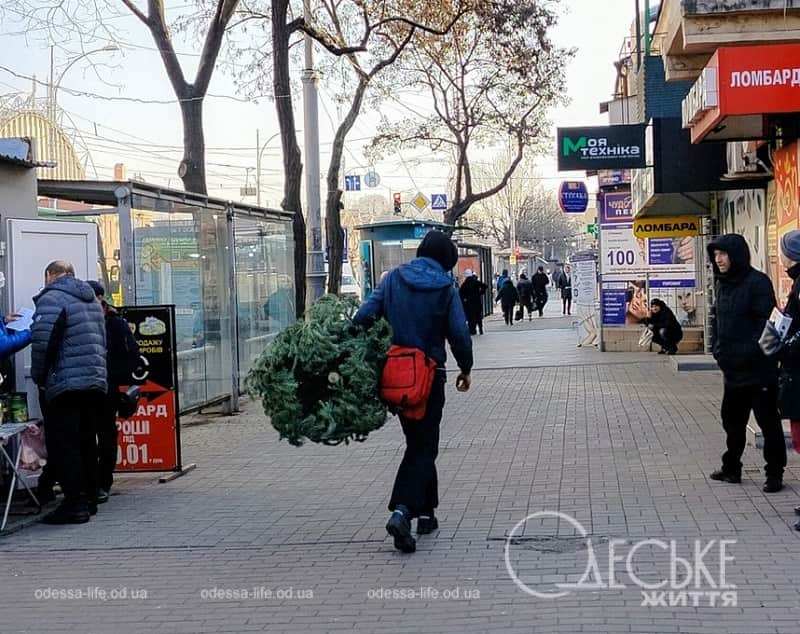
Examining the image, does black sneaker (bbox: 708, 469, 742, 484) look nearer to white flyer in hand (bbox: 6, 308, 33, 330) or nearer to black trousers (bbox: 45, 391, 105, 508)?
black trousers (bbox: 45, 391, 105, 508)

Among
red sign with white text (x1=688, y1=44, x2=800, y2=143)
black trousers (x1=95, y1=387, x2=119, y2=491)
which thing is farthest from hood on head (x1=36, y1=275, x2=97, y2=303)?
red sign with white text (x1=688, y1=44, x2=800, y2=143)

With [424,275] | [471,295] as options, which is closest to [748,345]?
[424,275]

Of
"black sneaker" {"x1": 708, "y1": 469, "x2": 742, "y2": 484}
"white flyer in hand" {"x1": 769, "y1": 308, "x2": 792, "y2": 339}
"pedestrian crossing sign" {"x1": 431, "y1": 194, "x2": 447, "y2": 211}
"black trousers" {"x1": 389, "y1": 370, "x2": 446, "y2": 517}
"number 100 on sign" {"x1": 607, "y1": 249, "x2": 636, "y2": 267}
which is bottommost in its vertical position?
"black sneaker" {"x1": 708, "y1": 469, "x2": 742, "y2": 484}

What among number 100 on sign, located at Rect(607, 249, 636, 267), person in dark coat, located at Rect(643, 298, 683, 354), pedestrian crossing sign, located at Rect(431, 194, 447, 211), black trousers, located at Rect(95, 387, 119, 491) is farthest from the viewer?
pedestrian crossing sign, located at Rect(431, 194, 447, 211)

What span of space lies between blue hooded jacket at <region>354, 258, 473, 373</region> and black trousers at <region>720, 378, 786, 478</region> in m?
2.32

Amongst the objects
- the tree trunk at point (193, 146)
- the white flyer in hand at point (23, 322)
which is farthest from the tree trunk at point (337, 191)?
the white flyer in hand at point (23, 322)

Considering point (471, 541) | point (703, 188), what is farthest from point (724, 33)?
point (471, 541)

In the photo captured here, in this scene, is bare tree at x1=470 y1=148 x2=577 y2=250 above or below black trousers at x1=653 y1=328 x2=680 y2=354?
above

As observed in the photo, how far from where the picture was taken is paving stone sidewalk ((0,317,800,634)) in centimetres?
555

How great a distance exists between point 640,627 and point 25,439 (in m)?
4.93

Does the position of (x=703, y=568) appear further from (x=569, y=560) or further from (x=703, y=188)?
(x=703, y=188)

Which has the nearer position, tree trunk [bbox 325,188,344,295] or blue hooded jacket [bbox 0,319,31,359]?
blue hooded jacket [bbox 0,319,31,359]

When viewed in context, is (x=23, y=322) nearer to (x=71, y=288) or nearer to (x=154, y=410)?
(x=71, y=288)

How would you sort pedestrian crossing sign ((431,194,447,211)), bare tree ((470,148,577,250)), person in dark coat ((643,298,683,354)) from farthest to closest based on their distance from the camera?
bare tree ((470,148,577,250)), pedestrian crossing sign ((431,194,447,211)), person in dark coat ((643,298,683,354))
